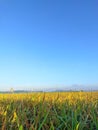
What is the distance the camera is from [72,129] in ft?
7.70

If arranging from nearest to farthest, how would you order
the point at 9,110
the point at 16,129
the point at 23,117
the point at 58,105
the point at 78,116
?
1. the point at 16,129
2. the point at 23,117
3. the point at 78,116
4. the point at 9,110
5. the point at 58,105

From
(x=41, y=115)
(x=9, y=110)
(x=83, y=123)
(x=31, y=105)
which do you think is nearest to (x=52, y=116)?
(x=41, y=115)

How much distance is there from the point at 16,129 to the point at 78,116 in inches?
29.8

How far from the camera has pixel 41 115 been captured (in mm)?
2922

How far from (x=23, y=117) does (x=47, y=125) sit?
0.33 metres

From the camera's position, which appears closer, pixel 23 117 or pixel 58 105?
pixel 23 117

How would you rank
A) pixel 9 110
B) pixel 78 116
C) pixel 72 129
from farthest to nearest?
pixel 9 110 < pixel 78 116 < pixel 72 129

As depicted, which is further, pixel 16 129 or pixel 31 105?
pixel 31 105

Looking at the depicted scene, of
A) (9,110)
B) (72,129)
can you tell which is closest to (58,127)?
(72,129)

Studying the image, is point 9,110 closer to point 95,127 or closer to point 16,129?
point 16,129

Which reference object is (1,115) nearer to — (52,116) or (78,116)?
(52,116)

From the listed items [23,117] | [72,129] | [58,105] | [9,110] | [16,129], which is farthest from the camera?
[58,105]

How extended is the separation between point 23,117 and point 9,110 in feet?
2.07

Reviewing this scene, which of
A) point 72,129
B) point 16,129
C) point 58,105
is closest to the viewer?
point 72,129
